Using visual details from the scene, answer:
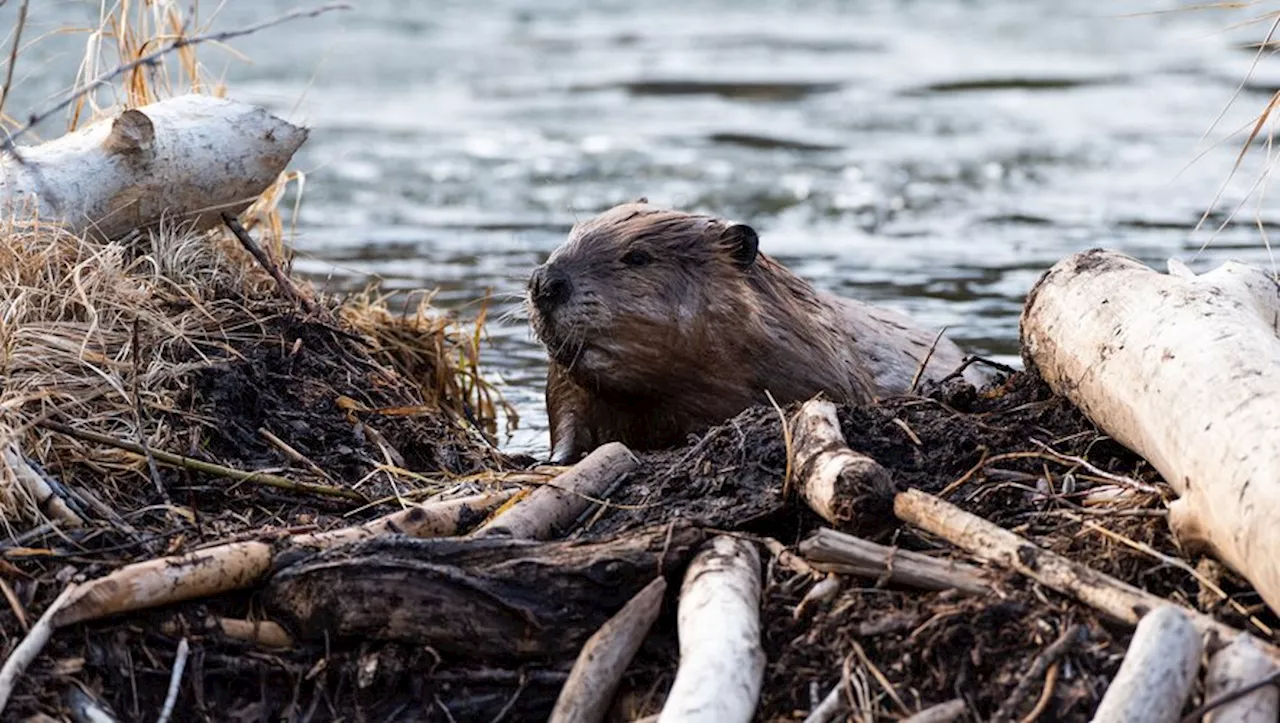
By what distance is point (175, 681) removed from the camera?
3.09 metres

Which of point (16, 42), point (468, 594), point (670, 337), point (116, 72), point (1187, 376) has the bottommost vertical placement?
point (670, 337)

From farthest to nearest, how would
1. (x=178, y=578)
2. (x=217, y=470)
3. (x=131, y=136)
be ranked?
(x=131, y=136) < (x=217, y=470) < (x=178, y=578)

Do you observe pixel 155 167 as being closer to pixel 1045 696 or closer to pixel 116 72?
pixel 116 72

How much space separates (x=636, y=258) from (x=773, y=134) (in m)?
8.14

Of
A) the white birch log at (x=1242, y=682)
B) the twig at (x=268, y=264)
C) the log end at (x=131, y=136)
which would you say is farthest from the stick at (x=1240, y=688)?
the log end at (x=131, y=136)

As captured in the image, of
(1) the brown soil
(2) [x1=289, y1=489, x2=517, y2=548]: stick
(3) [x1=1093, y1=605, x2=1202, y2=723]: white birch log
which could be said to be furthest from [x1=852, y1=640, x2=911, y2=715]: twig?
(2) [x1=289, y1=489, x2=517, y2=548]: stick

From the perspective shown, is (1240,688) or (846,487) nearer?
(1240,688)

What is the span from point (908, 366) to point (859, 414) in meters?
1.60

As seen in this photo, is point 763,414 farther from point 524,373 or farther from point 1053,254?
point 1053,254

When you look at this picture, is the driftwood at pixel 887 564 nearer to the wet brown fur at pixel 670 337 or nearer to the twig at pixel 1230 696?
the twig at pixel 1230 696

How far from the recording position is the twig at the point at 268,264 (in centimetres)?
496

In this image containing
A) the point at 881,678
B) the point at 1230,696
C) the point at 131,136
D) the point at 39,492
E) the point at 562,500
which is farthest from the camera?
the point at 131,136

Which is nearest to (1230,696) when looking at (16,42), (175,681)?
(175,681)

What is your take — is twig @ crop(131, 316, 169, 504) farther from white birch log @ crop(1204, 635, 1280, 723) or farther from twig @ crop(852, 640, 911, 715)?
white birch log @ crop(1204, 635, 1280, 723)
